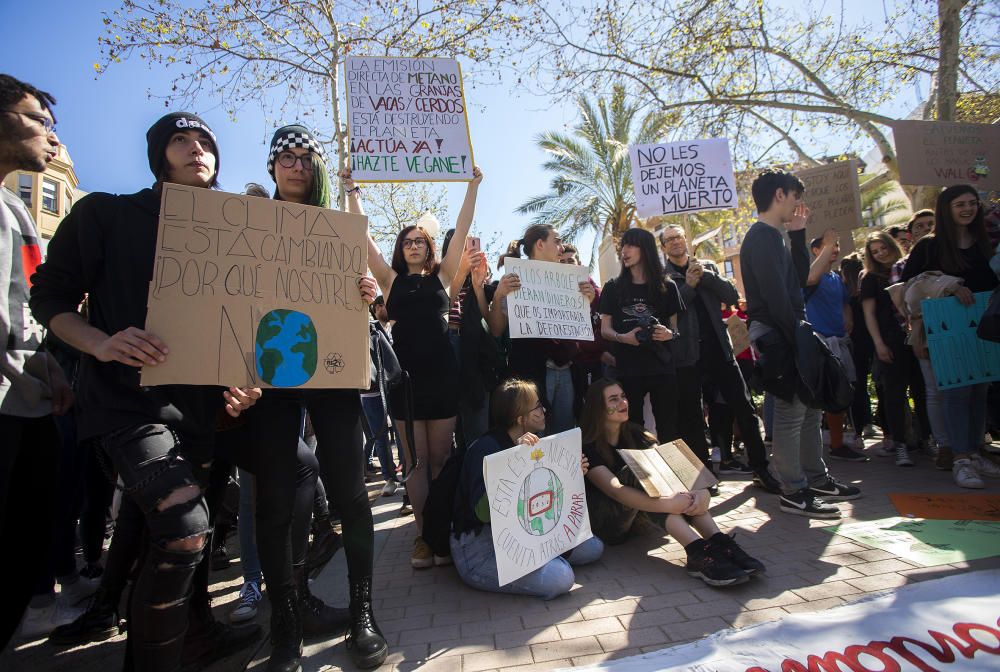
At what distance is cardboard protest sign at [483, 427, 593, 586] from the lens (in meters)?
2.70

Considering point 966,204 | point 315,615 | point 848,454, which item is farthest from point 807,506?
point 315,615

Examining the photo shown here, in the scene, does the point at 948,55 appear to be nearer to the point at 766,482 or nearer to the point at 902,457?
the point at 902,457

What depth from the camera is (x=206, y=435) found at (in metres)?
2.03

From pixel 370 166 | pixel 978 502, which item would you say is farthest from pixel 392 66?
pixel 978 502

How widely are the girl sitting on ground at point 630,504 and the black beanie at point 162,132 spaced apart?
2600 millimetres

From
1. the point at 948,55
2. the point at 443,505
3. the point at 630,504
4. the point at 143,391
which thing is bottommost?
the point at 630,504

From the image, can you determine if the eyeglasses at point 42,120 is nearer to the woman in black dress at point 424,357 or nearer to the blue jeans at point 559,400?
the woman in black dress at point 424,357

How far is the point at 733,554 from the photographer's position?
2719 mm

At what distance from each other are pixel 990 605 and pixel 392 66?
15.2 ft

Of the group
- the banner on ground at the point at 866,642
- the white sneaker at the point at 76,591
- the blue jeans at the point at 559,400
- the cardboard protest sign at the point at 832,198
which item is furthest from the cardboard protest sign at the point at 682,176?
the white sneaker at the point at 76,591

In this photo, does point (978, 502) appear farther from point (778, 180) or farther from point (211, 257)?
point (211, 257)

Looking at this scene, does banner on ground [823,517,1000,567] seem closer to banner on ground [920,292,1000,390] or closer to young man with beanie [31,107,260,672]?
banner on ground [920,292,1000,390]

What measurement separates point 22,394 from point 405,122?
3.02 metres

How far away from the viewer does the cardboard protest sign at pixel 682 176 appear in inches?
219
